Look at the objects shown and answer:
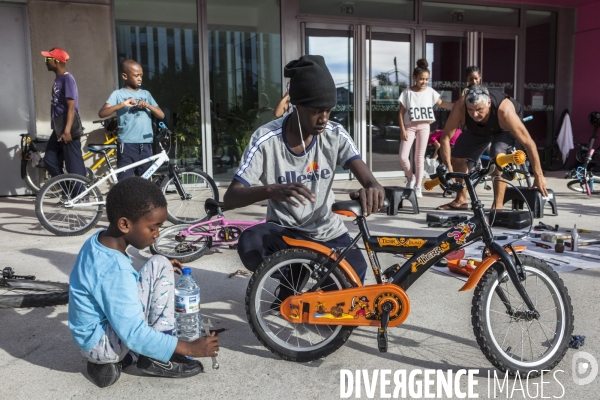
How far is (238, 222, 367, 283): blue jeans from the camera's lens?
3.56m

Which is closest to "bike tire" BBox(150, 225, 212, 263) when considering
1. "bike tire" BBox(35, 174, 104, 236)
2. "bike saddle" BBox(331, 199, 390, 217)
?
"bike tire" BBox(35, 174, 104, 236)

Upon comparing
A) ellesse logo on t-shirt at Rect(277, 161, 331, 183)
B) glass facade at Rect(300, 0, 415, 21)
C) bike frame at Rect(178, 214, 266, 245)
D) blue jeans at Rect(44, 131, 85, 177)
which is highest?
glass facade at Rect(300, 0, 415, 21)

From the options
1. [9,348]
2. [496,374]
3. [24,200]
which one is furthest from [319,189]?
[24,200]

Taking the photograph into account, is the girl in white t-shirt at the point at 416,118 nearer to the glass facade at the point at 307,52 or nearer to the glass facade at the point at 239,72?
the glass facade at the point at 307,52

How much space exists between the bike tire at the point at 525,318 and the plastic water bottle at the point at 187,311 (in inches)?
54.9

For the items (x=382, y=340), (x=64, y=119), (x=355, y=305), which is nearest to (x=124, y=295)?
(x=355, y=305)

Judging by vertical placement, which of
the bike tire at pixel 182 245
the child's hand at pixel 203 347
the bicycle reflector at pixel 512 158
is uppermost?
the bicycle reflector at pixel 512 158

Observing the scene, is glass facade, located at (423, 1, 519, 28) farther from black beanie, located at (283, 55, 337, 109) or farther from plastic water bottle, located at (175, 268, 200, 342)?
plastic water bottle, located at (175, 268, 200, 342)

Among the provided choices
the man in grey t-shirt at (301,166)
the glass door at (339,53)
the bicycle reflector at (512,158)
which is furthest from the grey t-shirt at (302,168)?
A: the glass door at (339,53)

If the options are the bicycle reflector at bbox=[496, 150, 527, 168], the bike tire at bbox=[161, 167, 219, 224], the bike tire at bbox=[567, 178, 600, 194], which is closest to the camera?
the bicycle reflector at bbox=[496, 150, 527, 168]

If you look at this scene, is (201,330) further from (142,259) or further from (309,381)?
(142,259)

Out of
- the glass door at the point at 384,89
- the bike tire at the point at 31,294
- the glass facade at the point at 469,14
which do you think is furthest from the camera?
the glass facade at the point at 469,14

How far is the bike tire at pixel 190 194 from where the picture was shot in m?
6.84

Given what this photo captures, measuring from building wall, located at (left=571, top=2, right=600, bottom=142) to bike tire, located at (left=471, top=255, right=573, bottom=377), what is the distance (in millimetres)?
11284
